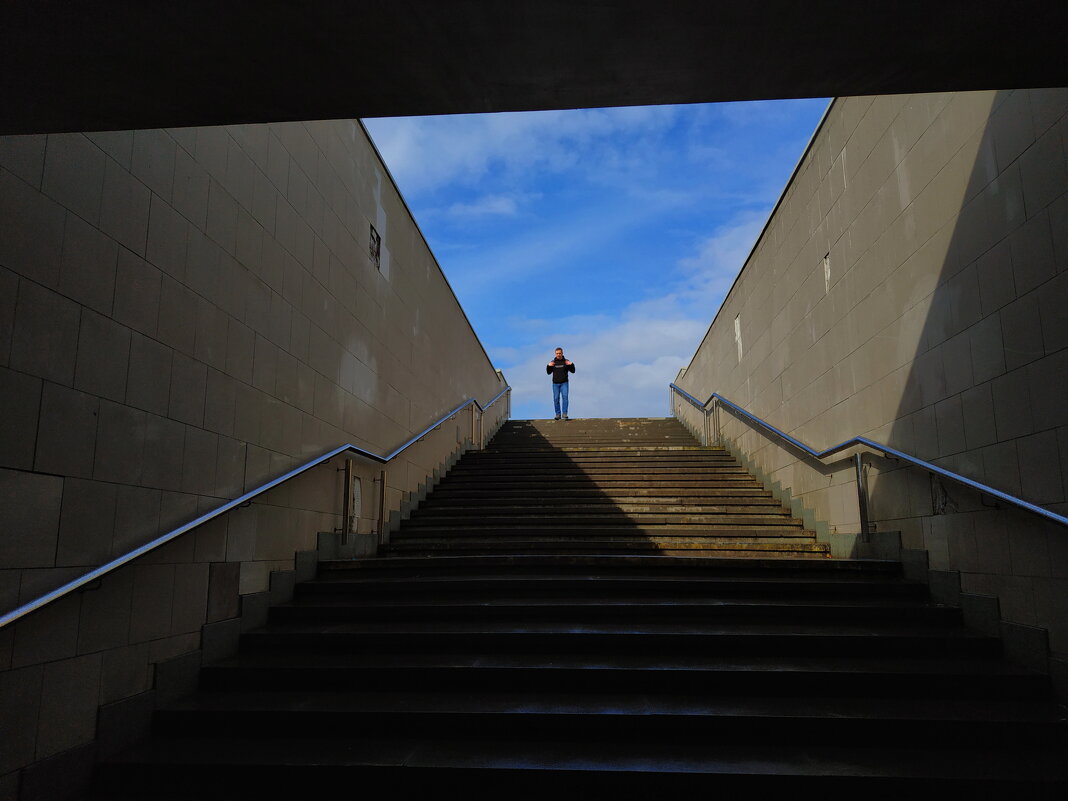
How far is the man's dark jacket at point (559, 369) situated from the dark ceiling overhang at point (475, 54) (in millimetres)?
10646

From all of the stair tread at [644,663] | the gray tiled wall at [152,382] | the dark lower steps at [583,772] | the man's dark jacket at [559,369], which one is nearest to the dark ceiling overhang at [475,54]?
the gray tiled wall at [152,382]

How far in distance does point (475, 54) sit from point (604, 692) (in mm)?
2852

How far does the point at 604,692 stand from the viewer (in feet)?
11.4

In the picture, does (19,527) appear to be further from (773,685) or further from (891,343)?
(891,343)

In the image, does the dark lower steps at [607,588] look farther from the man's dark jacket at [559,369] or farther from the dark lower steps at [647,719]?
the man's dark jacket at [559,369]

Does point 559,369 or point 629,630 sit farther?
point 559,369

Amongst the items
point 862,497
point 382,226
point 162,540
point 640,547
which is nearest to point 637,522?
point 640,547

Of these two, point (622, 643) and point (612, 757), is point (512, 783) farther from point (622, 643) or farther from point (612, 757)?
point (622, 643)

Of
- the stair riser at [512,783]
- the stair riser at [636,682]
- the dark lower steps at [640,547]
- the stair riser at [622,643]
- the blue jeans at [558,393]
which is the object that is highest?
the blue jeans at [558,393]

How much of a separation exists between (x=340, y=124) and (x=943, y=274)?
15.0 feet

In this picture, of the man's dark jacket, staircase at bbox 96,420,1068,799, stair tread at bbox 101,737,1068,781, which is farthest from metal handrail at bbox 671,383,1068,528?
the man's dark jacket

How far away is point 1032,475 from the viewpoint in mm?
3326

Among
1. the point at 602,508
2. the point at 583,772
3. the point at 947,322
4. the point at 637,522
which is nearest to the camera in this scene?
the point at 583,772

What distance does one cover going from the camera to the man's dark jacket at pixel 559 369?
13.2 m
